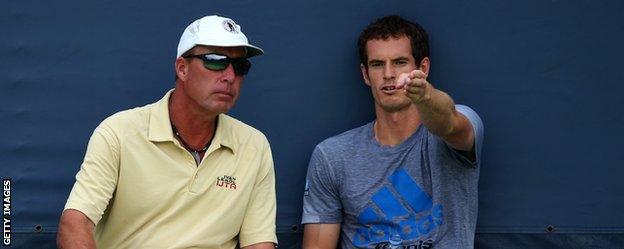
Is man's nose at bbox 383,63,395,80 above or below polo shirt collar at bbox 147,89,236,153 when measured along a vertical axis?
above

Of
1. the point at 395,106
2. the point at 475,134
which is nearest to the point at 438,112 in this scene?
the point at 475,134

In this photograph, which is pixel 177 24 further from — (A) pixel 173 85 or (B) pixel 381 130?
(B) pixel 381 130

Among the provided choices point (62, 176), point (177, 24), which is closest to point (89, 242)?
point (62, 176)

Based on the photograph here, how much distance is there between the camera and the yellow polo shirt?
3611 mm

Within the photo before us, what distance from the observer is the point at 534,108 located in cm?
426

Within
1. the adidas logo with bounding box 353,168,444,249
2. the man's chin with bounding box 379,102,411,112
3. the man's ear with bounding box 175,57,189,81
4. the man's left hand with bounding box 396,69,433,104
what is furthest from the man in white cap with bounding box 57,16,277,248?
the man's left hand with bounding box 396,69,433,104

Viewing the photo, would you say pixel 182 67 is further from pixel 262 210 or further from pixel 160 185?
pixel 262 210

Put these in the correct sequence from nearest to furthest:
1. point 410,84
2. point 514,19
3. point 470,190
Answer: point 410,84 → point 470,190 → point 514,19

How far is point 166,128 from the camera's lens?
3.71m

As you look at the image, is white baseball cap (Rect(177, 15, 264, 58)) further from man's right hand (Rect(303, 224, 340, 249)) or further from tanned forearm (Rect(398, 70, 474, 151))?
man's right hand (Rect(303, 224, 340, 249))

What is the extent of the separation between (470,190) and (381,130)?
44 cm

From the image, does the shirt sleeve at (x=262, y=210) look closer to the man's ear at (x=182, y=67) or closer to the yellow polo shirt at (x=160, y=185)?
the yellow polo shirt at (x=160, y=185)

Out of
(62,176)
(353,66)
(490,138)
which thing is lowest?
(62,176)

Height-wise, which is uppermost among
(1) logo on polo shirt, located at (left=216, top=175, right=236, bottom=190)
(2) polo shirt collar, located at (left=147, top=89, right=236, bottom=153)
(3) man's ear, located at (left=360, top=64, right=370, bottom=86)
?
(3) man's ear, located at (left=360, top=64, right=370, bottom=86)
